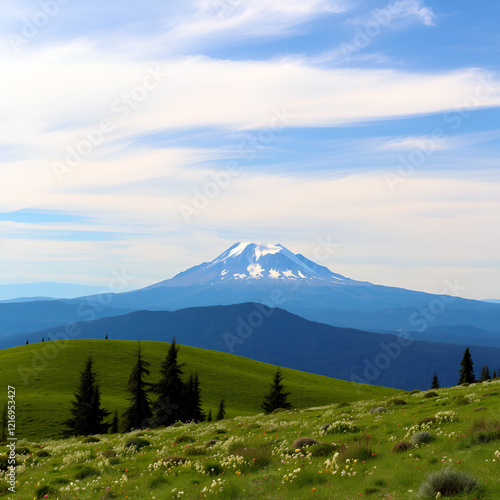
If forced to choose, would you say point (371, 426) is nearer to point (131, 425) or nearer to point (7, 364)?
point (131, 425)

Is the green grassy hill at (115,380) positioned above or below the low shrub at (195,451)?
below

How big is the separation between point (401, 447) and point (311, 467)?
334cm

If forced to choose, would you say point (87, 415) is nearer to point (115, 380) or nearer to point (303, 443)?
point (115, 380)

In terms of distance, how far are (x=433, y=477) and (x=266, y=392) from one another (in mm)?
103249

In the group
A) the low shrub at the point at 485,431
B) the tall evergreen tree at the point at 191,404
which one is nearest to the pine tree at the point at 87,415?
the tall evergreen tree at the point at 191,404

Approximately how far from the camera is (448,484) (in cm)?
1073

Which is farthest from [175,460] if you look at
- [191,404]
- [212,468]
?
[191,404]

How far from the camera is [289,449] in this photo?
1759cm

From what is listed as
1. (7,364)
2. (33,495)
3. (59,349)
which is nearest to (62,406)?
(7,364)

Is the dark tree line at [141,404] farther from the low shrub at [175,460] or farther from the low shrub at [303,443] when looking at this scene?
the low shrub at [303,443]

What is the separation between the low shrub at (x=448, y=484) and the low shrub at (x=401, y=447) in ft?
15.2

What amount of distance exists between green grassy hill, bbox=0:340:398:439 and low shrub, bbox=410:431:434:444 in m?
60.5

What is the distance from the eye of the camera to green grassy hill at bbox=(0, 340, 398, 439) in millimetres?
75375

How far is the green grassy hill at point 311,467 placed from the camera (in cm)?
1202
